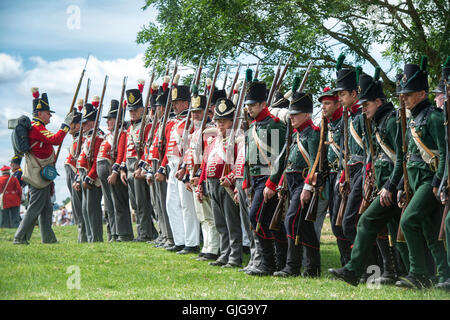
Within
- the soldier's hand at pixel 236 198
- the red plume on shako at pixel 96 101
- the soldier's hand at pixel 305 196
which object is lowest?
the soldier's hand at pixel 236 198

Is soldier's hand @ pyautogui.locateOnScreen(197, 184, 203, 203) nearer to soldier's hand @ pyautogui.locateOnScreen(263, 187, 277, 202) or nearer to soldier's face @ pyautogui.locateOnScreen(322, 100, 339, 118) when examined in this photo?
soldier's hand @ pyautogui.locateOnScreen(263, 187, 277, 202)

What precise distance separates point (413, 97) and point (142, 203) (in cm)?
626

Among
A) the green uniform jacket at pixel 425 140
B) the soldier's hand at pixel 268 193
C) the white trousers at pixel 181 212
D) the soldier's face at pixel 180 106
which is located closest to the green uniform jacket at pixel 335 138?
→ the soldier's hand at pixel 268 193

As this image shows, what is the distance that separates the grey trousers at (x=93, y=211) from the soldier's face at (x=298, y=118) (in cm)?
569

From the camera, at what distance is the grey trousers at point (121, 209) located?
1166cm

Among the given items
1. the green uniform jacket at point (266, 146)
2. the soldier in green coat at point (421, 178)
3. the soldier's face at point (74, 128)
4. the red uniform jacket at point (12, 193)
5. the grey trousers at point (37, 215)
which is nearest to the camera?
the soldier in green coat at point (421, 178)

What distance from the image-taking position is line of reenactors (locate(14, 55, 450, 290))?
5973 mm

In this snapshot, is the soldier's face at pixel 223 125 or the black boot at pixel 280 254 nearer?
the black boot at pixel 280 254

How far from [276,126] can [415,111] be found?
2.04 metres

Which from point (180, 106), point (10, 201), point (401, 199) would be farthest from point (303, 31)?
point (10, 201)

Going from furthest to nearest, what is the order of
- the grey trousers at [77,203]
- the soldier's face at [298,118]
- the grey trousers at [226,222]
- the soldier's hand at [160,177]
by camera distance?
the grey trousers at [77,203] < the soldier's hand at [160,177] < the grey trousers at [226,222] < the soldier's face at [298,118]

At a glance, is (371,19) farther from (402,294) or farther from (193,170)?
(402,294)

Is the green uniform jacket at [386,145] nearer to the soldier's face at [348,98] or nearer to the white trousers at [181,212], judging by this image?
the soldier's face at [348,98]
